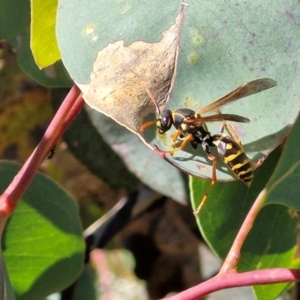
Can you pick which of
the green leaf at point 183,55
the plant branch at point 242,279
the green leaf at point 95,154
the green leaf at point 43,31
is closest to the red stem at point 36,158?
the green leaf at point 43,31

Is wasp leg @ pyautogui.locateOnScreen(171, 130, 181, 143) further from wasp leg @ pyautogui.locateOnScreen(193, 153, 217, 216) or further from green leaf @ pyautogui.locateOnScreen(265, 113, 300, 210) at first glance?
green leaf @ pyautogui.locateOnScreen(265, 113, 300, 210)

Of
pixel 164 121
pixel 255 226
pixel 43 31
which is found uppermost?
pixel 43 31

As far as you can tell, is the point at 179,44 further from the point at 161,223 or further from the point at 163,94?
the point at 161,223

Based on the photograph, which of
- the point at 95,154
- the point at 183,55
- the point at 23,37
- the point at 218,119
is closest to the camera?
the point at 183,55

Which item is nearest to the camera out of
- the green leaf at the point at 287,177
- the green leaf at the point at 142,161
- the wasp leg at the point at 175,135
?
the wasp leg at the point at 175,135

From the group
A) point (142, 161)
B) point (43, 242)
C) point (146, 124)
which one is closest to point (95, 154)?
point (142, 161)

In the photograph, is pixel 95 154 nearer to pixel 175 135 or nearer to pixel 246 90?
pixel 175 135

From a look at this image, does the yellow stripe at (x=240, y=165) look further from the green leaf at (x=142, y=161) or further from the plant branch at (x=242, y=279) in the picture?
the green leaf at (x=142, y=161)
